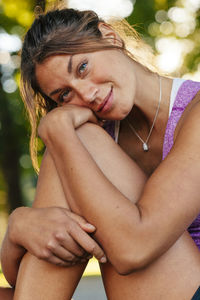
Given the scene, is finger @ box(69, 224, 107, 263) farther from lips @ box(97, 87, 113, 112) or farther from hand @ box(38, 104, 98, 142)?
lips @ box(97, 87, 113, 112)

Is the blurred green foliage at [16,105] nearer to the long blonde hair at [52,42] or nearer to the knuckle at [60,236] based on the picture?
the long blonde hair at [52,42]

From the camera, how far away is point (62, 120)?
172 cm

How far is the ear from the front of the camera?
215 cm

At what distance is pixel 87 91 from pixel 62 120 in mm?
295

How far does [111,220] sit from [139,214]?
9 cm

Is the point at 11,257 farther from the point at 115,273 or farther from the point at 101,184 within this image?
the point at 101,184

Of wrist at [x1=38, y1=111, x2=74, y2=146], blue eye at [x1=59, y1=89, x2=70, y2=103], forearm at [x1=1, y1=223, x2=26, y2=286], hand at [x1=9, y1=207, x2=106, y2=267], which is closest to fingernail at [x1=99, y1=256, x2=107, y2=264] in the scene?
hand at [x1=9, y1=207, x2=106, y2=267]

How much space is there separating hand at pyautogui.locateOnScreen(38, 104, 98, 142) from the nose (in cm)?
11

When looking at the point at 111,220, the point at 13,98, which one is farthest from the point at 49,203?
the point at 13,98

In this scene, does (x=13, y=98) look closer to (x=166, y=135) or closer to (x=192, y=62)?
(x=192, y=62)

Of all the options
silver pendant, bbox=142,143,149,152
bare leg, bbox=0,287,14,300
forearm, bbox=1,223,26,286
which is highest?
silver pendant, bbox=142,143,149,152

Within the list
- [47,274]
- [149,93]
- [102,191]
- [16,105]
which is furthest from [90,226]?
[16,105]

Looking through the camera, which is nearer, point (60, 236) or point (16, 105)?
point (60, 236)

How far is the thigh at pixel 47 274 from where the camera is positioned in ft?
5.45
